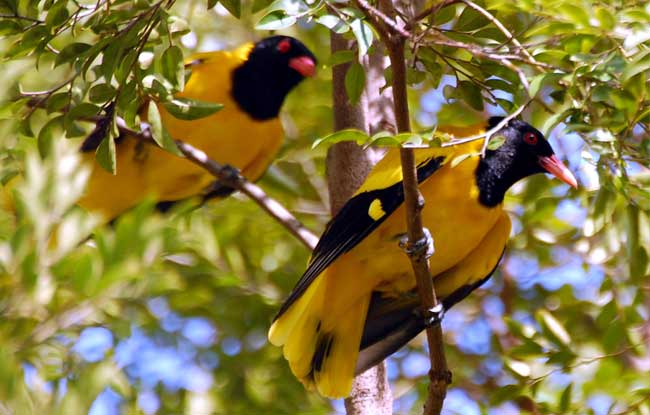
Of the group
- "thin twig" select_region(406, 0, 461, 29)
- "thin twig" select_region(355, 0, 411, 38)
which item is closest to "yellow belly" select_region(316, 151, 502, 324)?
"thin twig" select_region(406, 0, 461, 29)

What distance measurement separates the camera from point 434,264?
3.95m

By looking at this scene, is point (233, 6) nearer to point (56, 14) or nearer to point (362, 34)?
point (56, 14)

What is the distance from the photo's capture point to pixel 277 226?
521 cm

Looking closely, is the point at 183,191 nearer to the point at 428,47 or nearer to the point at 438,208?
the point at 438,208

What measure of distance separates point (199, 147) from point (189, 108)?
6.75 ft

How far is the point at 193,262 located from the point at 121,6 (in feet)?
5.06

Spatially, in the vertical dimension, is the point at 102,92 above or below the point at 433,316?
above

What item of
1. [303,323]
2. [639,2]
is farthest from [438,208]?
[639,2]

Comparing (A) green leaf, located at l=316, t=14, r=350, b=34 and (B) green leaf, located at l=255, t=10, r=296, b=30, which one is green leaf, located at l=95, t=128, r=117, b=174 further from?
(A) green leaf, located at l=316, t=14, r=350, b=34

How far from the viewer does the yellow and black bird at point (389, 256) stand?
12.0 ft

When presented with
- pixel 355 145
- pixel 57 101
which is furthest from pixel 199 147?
pixel 57 101

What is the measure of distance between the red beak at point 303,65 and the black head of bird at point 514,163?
5.07 feet

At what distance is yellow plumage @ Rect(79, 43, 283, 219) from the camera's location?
16.7ft

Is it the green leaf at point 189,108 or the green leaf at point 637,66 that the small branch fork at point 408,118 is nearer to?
the green leaf at point 637,66
